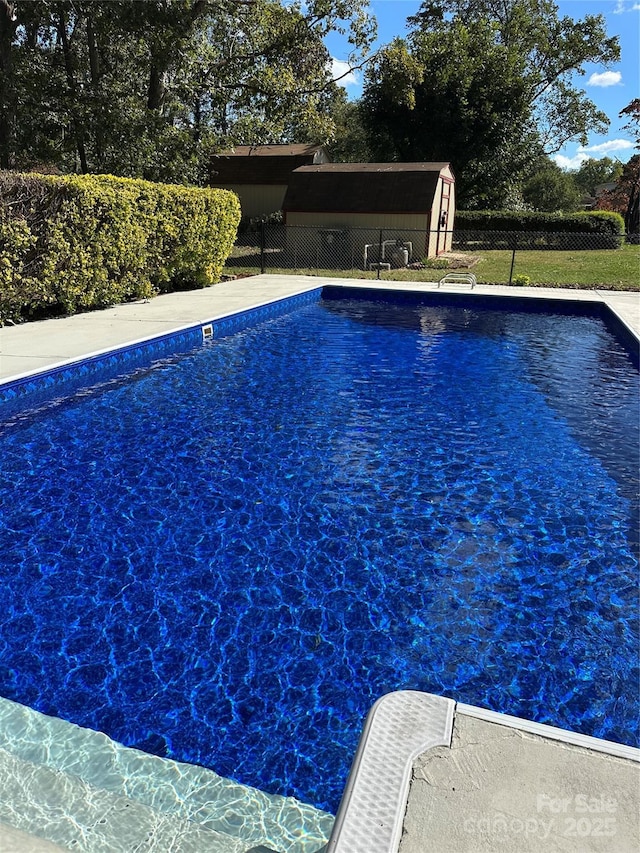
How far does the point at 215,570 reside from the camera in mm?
3875

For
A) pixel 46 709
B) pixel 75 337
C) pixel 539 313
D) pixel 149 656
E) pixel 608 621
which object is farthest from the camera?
pixel 539 313

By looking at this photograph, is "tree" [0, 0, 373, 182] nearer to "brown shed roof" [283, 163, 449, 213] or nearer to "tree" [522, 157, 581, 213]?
"brown shed roof" [283, 163, 449, 213]

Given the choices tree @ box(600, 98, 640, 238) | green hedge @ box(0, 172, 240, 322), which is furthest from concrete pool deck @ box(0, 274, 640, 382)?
tree @ box(600, 98, 640, 238)

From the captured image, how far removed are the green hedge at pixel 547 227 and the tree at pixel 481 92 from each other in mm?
4153

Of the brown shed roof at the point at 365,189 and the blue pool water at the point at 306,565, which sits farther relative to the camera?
the brown shed roof at the point at 365,189

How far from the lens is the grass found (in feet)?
55.9

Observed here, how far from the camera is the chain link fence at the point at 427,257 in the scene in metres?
17.9

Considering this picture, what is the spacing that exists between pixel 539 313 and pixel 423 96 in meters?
20.3

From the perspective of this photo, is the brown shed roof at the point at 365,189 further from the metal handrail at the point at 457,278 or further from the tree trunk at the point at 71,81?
the tree trunk at the point at 71,81

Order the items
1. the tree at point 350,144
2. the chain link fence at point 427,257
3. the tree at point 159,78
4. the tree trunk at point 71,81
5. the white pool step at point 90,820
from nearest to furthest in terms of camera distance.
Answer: the white pool step at point 90,820, the tree at point 159,78, the tree trunk at point 71,81, the chain link fence at point 427,257, the tree at point 350,144

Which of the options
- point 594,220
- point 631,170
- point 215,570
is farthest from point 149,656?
point 631,170

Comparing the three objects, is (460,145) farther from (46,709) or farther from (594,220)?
(46,709)

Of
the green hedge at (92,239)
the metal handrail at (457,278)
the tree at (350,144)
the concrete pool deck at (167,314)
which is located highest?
the tree at (350,144)

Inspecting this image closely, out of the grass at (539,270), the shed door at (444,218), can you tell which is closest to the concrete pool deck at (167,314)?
the grass at (539,270)
